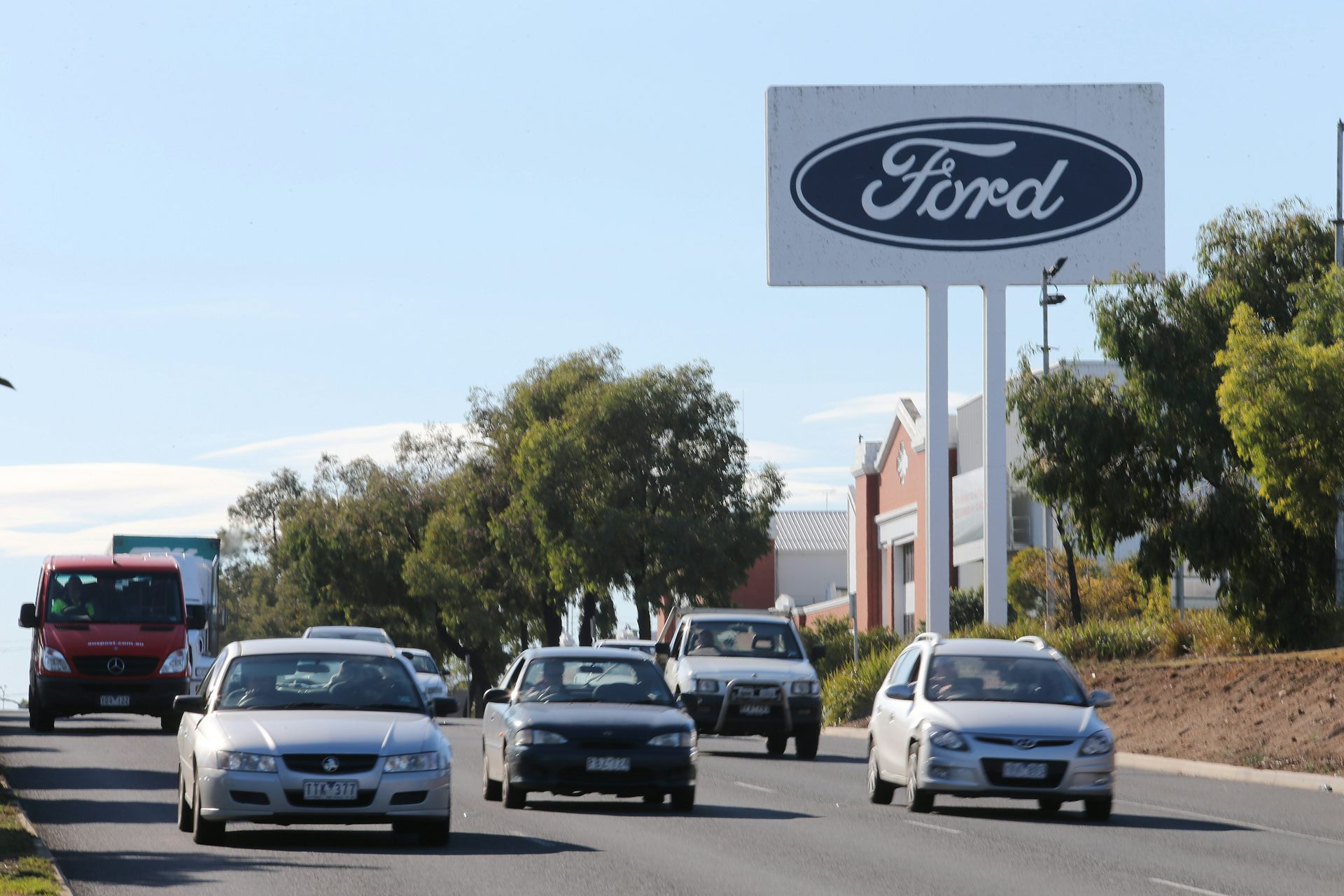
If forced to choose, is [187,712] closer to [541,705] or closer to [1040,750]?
[541,705]

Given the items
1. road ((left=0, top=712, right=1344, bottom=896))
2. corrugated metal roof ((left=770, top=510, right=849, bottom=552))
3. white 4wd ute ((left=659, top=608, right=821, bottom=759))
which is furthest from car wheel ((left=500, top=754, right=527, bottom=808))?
corrugated metal roof ((left=770, top=510, right=849, bottom=552))

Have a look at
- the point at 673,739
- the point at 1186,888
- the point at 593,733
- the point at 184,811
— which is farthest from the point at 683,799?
the point at 1186,888

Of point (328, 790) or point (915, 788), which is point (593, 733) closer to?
point (915, 788)

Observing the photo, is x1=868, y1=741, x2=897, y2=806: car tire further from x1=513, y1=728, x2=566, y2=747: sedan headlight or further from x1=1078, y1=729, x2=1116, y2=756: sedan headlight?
x1=513, y1=728, x2=566, y2=747: sedan headlight

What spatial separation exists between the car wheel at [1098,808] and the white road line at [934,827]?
→ 153cm

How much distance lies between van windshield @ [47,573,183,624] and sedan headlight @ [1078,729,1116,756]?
18.0 metres

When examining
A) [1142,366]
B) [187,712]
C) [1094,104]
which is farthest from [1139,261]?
[187,712]

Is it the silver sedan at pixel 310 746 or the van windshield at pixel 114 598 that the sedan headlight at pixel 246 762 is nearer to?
the silver sedan at pixel 310 746

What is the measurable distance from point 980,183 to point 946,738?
94.7 ft

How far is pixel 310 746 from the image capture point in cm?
1413

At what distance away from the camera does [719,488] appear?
5934 cm

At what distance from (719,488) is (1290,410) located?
1239 inches

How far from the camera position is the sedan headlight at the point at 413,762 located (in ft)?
46.7

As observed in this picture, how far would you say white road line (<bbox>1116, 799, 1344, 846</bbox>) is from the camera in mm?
16719
